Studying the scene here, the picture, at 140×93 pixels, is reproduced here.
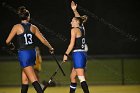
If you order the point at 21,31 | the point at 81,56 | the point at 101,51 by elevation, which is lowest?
the point at 101,51

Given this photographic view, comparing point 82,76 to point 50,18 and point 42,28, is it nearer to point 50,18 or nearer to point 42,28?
point 42,28

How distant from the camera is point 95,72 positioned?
63.6 ft

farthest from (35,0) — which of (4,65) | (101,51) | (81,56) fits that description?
(81,56)

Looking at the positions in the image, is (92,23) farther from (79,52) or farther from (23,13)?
(23,13)

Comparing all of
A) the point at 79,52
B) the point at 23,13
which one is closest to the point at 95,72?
the point at 79,52

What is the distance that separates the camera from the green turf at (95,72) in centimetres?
1677

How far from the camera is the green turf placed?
55.0 ft

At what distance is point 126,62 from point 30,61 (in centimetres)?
990

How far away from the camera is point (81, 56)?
10.1 metres

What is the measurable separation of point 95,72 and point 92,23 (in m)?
7.60

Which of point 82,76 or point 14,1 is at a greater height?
point 14,1

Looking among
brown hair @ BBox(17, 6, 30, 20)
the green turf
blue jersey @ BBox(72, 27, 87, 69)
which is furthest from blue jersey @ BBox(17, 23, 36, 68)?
the green turf

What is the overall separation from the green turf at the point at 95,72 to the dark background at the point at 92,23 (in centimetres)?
462

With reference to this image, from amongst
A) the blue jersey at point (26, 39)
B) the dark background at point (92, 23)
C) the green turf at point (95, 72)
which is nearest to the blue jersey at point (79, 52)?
the blue jersey at point (26, 39)
